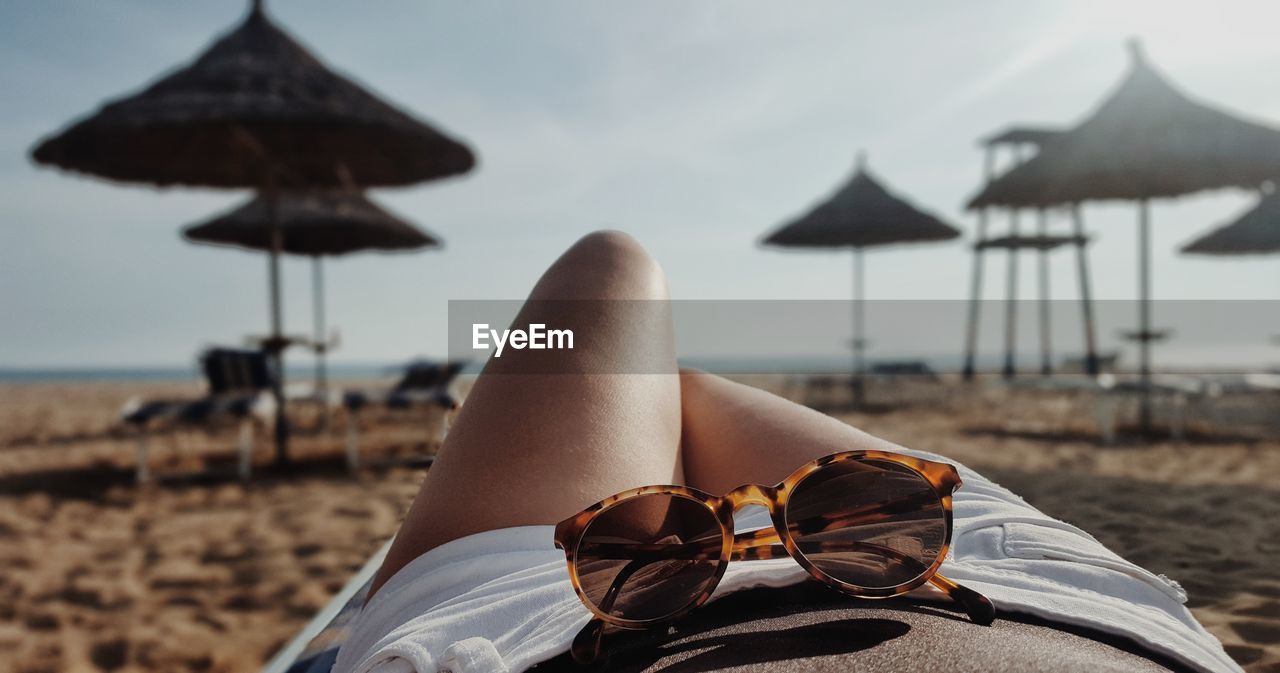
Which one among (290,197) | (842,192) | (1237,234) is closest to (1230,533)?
(290,197)

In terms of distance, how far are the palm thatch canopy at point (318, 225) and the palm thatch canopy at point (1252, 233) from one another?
33.5 feet

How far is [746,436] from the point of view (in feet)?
2.97

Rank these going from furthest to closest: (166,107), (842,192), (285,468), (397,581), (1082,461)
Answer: (842,192), (285,468), (166,107), (1082,461), (397,581)

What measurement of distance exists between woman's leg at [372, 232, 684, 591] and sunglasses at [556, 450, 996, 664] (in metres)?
0.20

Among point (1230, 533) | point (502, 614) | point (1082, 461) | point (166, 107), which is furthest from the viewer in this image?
point (166, 107)

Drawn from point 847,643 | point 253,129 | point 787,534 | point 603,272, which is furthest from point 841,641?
point 253,129

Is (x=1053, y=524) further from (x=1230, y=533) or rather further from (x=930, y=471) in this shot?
(x=1230, y=533)

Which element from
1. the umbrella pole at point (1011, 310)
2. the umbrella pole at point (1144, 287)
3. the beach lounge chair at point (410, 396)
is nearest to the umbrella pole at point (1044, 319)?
the umbrella pole at point (1011, 310)

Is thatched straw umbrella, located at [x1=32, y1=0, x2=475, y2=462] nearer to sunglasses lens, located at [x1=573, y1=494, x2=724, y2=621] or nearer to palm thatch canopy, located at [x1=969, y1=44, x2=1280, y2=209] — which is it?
sunglasses lens, located at [x1=573, y1=494, x2=724, y2=621]

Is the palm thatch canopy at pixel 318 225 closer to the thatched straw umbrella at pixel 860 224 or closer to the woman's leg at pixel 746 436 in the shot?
the thatched straw umbrella at pixel 860 224

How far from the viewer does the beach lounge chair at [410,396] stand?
14.8 ft

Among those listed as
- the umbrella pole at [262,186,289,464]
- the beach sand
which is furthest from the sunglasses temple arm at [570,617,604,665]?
the umbrella pole at [262,186,289,464]

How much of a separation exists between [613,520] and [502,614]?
101 mm

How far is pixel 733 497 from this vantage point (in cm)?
55
